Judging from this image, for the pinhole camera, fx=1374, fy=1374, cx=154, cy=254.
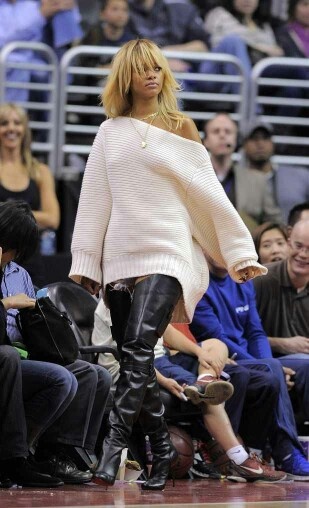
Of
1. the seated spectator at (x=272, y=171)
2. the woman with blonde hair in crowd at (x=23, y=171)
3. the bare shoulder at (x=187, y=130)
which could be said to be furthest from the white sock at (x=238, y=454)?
the seated spectator at (x=272, y=171)

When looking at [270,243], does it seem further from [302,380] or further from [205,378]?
[205,378]

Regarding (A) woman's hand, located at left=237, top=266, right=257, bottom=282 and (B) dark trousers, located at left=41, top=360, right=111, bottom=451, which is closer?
(A) woman's hand, located at left=237, top=266, right=257, bottom=282

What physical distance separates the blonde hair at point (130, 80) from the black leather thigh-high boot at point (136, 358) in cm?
84

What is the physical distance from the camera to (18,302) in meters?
6.66

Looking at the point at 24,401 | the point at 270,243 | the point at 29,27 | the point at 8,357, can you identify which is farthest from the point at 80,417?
the point at 29,27

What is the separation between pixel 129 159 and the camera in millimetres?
6523

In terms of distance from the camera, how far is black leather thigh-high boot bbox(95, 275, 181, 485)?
6.31m

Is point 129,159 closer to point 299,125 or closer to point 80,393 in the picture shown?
point 80,393

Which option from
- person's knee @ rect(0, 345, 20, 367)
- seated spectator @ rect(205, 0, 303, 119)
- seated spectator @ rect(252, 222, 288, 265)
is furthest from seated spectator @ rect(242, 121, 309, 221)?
person's knee @ rect(0, 345, 20, 367)

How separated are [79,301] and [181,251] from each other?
188 cm

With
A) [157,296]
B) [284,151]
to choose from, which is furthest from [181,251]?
[284,151]

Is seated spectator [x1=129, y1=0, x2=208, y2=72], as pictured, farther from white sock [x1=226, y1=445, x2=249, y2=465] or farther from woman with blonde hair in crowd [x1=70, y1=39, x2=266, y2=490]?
woman with blonde hair in crowd [x1=70, y1=39, x2=266, y2=490]

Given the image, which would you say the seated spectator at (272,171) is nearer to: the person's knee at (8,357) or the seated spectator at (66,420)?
the seated spectator at (66,420)

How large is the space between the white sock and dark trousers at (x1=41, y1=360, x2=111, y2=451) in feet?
2.85
